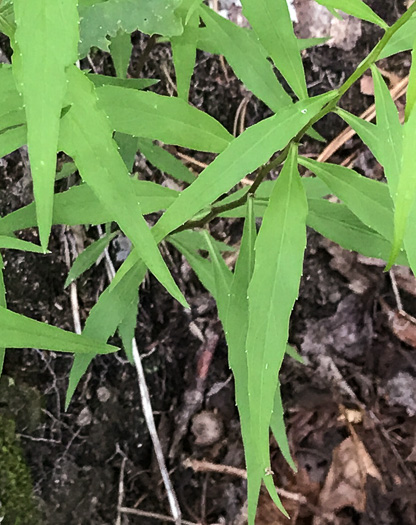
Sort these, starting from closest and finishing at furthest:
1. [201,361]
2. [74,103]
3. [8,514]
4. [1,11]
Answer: [74,103] < [1,11] < [8,514] < [201,361]

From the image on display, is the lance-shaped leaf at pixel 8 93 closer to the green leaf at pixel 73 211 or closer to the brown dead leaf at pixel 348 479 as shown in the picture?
the green leaf at pixel 73 211

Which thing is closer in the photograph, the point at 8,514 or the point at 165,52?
the point at 8,514

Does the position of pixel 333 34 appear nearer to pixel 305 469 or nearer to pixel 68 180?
pixel 68 180

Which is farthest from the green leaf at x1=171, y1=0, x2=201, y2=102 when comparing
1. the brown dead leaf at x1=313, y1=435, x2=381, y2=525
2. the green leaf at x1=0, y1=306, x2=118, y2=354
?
the brown dead leaf at x1=313, y1=435, x2=381, y2=525

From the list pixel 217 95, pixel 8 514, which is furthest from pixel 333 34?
pixel 8 514

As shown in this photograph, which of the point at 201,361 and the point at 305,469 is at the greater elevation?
the point at 201,361

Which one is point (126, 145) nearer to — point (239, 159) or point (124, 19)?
point (124, 19)

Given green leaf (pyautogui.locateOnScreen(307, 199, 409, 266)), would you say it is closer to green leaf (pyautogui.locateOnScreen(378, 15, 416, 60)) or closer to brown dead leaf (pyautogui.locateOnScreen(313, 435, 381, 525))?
green leaf (pyautogui.locateOnScreen(378, 15, 416, 60))

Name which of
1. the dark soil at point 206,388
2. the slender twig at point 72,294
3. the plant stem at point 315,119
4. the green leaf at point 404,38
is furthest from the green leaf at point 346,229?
the slender twig at point 72,294
